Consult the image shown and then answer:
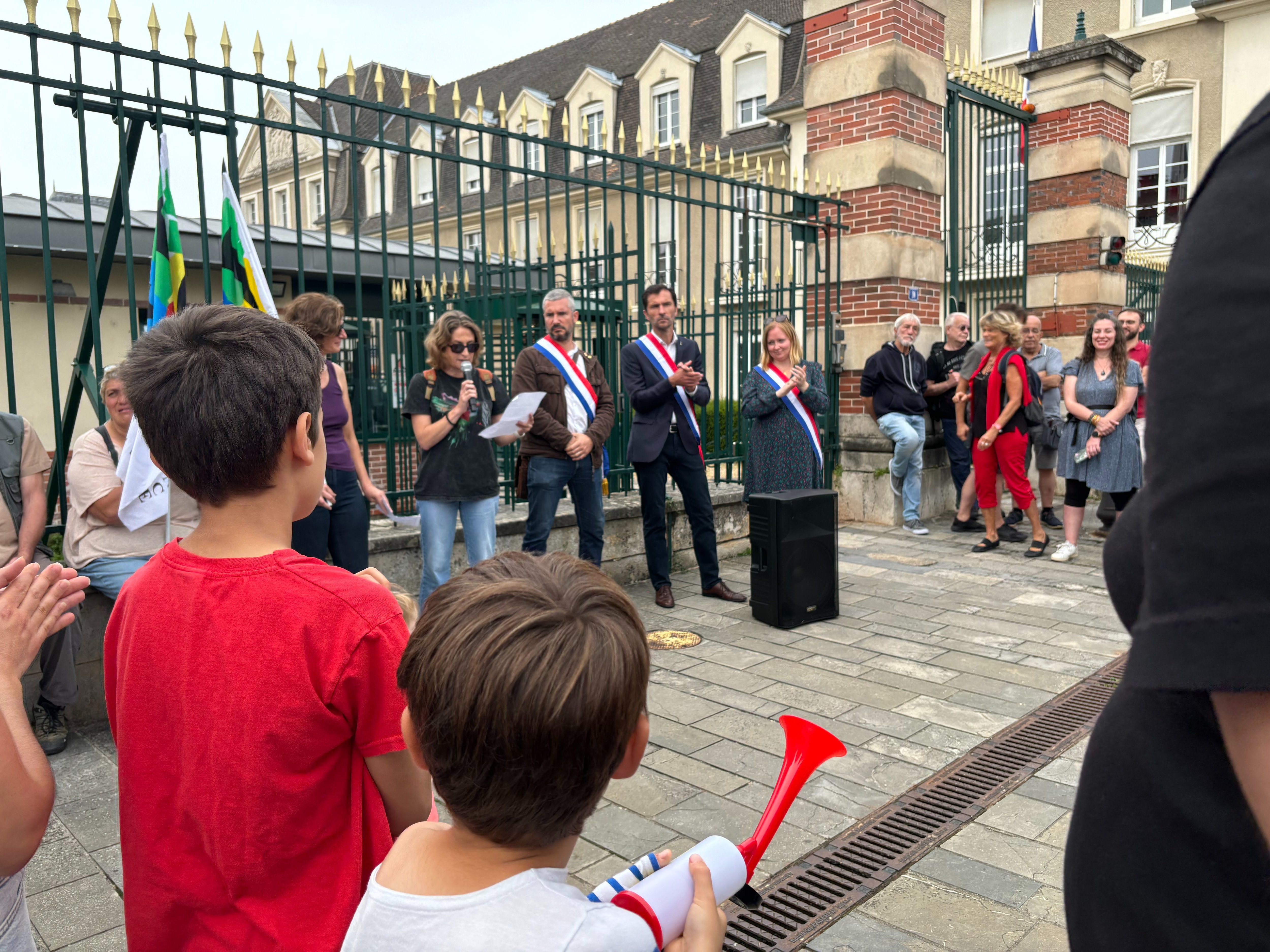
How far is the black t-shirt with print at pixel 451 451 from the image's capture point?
528cm

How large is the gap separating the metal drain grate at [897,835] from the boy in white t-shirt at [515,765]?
5.20 feet

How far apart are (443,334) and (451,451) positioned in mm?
656

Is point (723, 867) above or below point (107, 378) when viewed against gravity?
below

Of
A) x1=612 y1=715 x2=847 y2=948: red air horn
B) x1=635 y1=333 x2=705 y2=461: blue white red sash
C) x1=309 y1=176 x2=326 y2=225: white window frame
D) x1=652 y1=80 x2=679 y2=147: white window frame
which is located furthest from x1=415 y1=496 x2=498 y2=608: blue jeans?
x1=309 y1=176 x2=326 y2=225: white window frame

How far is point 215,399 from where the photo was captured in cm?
147

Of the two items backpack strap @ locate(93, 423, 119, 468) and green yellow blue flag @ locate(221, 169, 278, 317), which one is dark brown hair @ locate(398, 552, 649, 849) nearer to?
green yellow blue flag @ locate(221, 169, 278, 317)

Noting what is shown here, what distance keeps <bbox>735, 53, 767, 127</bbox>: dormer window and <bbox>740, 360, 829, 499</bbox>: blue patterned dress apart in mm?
19533

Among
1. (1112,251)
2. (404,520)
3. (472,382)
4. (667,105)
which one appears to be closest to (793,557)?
(472,382)

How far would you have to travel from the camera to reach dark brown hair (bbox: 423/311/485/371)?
5.27 meters

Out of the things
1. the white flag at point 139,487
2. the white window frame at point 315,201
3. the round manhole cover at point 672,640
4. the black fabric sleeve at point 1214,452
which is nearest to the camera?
the black fabric sleeve at point 1214,452

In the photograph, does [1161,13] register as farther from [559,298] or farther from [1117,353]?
[559,298]

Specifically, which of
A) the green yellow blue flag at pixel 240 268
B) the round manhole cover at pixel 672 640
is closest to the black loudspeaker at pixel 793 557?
the round manhole cover at pixel 672 640

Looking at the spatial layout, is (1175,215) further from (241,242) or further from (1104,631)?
(241,242)

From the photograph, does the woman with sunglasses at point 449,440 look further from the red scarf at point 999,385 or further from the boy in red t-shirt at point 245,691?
the red scarf at point 999,385
